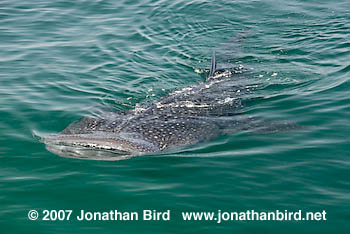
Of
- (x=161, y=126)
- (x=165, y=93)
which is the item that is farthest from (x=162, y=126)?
(x=165, y=93)

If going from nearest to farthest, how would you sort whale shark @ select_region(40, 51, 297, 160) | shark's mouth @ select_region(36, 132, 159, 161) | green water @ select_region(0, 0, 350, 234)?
green water @ select_region(0, 0, 350, 234) < shark's mouth @ select_region(36, 132, 159, 161) < whale shark @ select_region(40, 51, 297, 160)

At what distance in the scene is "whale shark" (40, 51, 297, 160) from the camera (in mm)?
8750

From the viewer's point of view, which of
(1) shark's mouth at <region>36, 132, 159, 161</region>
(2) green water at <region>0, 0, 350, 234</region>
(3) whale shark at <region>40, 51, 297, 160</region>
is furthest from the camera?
(3) whale shark at <region>40, 51, 297, 160</region>

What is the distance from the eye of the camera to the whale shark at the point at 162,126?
28.7 feet

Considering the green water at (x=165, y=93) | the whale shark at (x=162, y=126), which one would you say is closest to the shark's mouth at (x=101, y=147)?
the whale shark at (x=162, y=126)

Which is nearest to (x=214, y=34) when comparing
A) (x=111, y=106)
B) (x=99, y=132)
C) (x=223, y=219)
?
(x=111, y=106)

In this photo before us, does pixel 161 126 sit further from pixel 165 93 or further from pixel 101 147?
pixel 165 93

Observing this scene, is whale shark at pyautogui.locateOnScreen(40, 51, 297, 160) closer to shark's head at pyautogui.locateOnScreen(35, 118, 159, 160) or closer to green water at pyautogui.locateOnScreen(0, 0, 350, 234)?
shark's head at pyautogui.locateOnScreen(35, 118, 159, 160)

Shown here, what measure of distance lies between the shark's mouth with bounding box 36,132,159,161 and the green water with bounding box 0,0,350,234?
154 mm

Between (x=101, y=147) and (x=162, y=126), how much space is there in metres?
1.47

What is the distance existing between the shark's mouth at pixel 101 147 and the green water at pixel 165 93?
0.51 feet

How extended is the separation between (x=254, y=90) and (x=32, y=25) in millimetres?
9301

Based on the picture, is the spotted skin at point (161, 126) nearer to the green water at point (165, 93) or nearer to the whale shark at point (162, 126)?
the whale shark at point (162, 126)

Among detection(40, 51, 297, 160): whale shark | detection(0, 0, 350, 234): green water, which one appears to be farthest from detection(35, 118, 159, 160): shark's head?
detection(0, 0, 350, 234): green water
